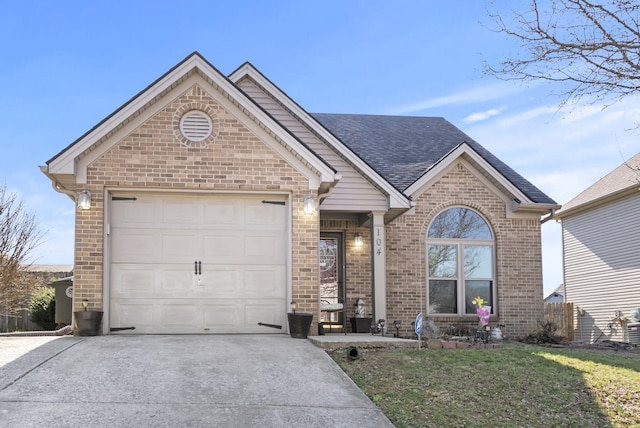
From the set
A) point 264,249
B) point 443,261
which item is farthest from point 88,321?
point 443,261

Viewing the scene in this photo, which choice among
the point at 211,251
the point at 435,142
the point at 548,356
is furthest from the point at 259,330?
the point at 435,142

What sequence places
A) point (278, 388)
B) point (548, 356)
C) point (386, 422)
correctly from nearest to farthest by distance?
1. point (386, 422)
2. point (278, 388)
3. point (548, 356)

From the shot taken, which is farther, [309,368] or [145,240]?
[145,240]

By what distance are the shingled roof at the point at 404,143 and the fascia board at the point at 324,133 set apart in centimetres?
76

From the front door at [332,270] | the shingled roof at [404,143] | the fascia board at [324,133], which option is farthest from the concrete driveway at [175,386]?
the shingled roof at [404,143]

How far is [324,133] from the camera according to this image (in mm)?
15695

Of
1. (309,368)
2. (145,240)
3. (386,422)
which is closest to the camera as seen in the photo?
(386,422)

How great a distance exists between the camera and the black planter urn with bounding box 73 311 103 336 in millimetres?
11734

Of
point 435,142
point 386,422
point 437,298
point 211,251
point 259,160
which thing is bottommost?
point 386,422

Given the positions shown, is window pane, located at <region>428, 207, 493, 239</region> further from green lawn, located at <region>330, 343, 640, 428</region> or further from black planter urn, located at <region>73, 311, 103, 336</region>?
black planter urn, located at <region>73, 311, 103, 336</region>

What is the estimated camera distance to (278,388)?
8664mm

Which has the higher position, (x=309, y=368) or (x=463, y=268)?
(x=463, y=268)

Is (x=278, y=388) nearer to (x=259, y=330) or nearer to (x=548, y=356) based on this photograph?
(x=259, y=330)

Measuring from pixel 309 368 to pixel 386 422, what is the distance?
6.85 ft
